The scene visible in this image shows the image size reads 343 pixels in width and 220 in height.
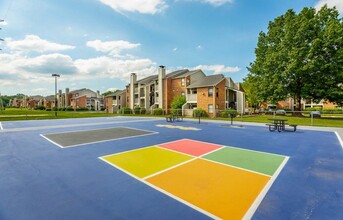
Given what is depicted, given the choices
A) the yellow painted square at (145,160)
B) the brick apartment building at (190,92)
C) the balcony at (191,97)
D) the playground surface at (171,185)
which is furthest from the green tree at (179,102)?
the playground surface at (171,185)

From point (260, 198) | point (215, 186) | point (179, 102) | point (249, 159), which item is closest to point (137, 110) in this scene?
point (179, 102)

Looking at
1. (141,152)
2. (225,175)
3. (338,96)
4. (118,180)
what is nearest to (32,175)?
(118,180)

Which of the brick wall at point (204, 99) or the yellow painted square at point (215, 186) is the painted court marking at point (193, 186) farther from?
the brick wall at point (204, 99)

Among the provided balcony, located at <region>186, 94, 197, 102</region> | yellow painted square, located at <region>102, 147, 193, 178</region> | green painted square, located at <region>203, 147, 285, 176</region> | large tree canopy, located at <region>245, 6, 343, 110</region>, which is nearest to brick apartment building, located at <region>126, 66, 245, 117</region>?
balcony, located at <region>186, 94, 197, 102</region>

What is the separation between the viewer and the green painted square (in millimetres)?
5836

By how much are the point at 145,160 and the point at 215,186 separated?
2.99m

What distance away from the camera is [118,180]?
482 centimetres

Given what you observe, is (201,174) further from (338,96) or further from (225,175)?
(338,96)

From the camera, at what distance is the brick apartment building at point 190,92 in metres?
30.6

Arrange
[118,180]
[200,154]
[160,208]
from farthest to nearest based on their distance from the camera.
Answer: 1. [200,154]
2. [118,180]
3. [160,208]

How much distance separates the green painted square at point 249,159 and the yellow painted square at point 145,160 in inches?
51.3

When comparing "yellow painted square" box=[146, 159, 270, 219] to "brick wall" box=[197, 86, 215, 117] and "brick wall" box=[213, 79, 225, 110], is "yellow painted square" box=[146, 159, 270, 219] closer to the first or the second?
"brick wall" box=[197, 86, 215, 117]

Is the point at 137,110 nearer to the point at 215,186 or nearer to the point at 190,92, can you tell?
the point at 190,92

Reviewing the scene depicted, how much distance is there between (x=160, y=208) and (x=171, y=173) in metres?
1.84
